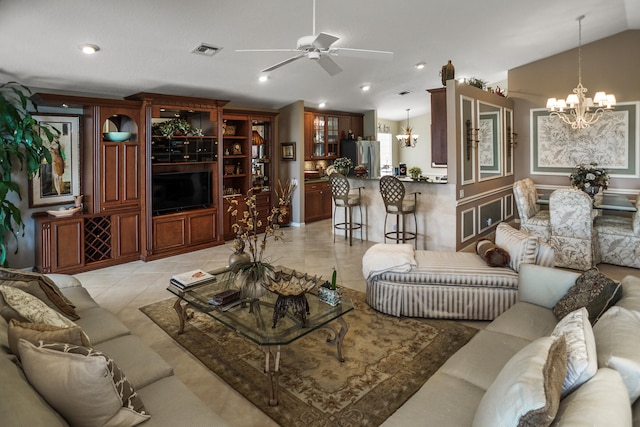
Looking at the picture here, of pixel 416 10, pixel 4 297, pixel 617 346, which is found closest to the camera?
pixel 617 346

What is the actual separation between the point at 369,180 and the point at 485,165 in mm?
1966

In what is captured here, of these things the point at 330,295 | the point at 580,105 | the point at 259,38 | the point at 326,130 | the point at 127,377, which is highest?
the point at 259,38

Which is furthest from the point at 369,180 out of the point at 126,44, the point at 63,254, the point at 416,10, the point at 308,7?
the point at 63,254

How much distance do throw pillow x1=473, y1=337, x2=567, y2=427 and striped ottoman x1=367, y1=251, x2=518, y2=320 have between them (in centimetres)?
198

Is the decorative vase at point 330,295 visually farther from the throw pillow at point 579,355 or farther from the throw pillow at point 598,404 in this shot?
the throw pillow at point 598,404

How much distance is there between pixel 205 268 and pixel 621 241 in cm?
551

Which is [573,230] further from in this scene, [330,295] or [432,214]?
[330,295]

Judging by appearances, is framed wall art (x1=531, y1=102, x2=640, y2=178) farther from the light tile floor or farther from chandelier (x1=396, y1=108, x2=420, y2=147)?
chandelier (x1=396, y1=108, x2=420, y2=147)

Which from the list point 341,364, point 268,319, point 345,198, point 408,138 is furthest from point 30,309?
point 408,138

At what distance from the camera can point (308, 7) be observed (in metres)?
3.90

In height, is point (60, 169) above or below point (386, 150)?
below

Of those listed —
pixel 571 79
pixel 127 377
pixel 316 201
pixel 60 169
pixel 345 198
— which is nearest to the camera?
pixel 127 377

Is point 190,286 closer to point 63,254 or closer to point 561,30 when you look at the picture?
point 63,254

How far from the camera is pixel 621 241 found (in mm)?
5219
